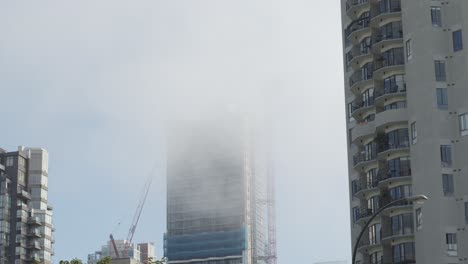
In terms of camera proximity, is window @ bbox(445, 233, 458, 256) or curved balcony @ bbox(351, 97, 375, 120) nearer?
window @ bbox(445, 233, 458, 256)

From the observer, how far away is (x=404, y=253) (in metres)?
108

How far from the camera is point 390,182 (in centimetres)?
11194

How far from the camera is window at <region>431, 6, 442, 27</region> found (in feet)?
366

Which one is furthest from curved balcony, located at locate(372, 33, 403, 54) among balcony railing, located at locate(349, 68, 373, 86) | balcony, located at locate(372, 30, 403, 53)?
balcony railing, located at locate(349, 68, 373, 86)

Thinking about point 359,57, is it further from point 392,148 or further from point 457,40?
point 457,40

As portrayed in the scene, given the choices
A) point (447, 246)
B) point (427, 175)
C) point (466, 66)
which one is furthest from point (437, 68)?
point (447, 246)

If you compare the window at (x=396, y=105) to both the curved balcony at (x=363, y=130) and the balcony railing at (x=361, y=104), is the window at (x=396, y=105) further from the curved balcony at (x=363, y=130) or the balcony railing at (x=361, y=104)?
the balcony railing at (x=361, y=104)

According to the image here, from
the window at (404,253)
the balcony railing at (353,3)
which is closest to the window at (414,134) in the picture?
the window at (404,253)

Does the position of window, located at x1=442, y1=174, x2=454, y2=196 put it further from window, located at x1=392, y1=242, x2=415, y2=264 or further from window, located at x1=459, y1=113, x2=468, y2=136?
window, located at x1=392, y1=242, x2=415, y2=264

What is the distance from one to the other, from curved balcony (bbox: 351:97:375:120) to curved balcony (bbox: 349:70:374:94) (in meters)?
1.41

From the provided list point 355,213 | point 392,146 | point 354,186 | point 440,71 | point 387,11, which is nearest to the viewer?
point 440,71

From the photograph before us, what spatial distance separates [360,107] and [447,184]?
1785cm

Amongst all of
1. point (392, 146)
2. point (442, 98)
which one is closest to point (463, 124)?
point (442, 98)

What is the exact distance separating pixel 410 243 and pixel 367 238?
8443 mm
